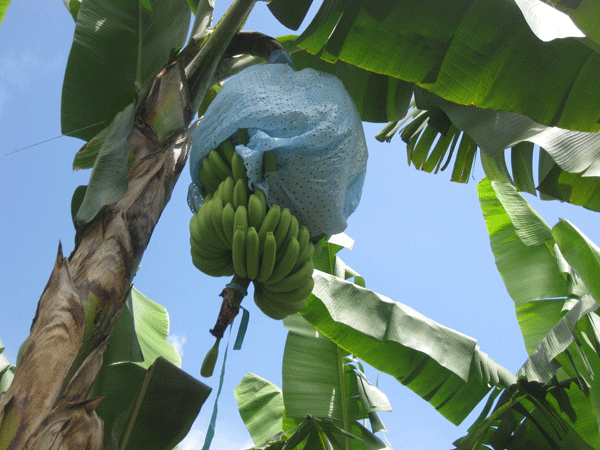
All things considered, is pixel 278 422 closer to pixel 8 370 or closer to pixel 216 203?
pixel 8 370

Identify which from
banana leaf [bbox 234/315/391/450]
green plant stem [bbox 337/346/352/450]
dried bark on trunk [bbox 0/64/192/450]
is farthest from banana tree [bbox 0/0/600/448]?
green plant stem [bbox 337/346/352/450]

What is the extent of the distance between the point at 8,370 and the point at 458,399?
239cm

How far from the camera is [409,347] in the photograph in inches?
81.8

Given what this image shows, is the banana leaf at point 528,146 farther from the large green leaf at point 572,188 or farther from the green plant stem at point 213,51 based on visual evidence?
the green plant stem at point 213,51

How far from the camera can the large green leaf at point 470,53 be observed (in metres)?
1.43

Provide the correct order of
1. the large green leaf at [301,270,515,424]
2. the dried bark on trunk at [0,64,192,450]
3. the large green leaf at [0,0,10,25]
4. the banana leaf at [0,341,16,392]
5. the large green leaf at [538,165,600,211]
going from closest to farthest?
the dried bark on trunk at [0,64,192,450] → the large green leaf at [0,0,10,25] → the large green leaf at [538,165,600,211] → the large green leaf at [301,270,515,424] → the banana leaf at [0,341,16,392]

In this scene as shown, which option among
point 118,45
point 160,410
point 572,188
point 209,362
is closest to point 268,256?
point 209,362

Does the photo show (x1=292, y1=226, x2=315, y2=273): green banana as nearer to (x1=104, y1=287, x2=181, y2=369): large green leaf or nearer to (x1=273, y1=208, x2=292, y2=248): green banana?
(x1=273, y1=208, x2=292, y2=248): green banana

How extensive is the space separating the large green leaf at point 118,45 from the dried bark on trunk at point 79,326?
1.67ft

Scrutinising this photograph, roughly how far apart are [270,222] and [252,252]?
9 cm

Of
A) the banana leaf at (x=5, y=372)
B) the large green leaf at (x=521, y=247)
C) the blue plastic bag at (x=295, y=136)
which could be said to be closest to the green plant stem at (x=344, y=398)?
the large green leaf at (x=521, y=247)

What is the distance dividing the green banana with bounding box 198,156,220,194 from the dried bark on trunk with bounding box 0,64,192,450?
0.12 metres

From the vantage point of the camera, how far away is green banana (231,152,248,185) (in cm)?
112

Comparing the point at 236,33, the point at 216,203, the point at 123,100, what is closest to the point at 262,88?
the point at 216,203
